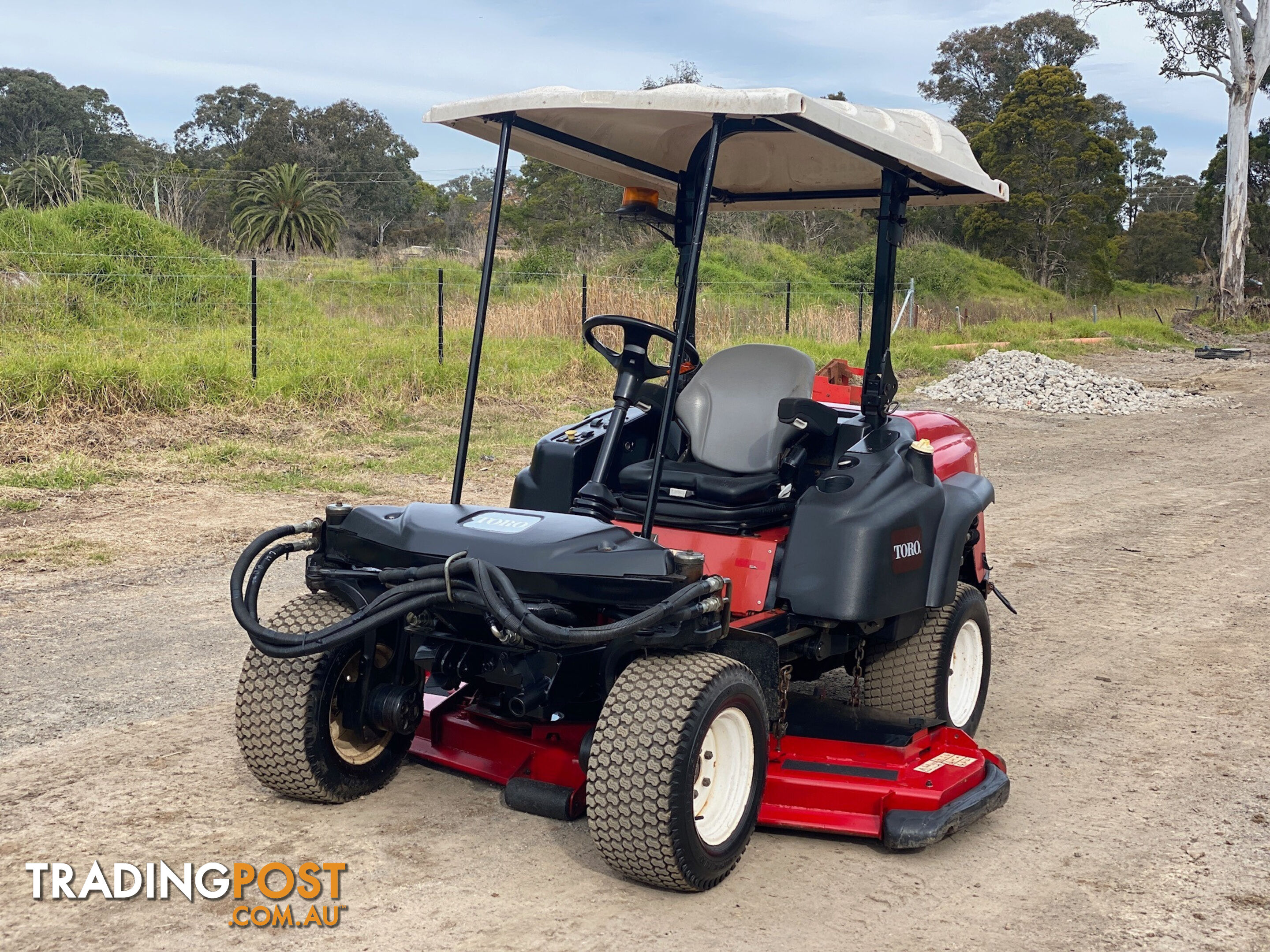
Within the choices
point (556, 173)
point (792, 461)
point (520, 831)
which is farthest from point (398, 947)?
point (556, 173)

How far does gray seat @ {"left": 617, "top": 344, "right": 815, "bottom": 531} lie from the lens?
4.25 meters

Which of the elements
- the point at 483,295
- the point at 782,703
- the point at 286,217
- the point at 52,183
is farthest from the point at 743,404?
the point at 286,217

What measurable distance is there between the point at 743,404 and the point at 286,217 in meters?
30.9

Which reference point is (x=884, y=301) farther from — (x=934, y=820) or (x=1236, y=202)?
(x=1236, y=202)

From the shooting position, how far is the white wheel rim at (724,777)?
3.35m

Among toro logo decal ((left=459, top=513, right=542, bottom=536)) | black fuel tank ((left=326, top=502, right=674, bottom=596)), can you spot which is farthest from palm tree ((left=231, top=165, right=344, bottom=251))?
toro logo decal ((left=459, top=513, right=542, bottom=536))

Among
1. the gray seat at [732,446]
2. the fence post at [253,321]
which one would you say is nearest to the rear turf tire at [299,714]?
the gray seat at [732,446]

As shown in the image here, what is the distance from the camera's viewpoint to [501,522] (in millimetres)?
3445

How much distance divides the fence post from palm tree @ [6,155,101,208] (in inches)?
219

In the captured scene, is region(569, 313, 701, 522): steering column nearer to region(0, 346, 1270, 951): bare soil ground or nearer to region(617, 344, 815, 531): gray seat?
region(617, 344, 815, 531): gray seat

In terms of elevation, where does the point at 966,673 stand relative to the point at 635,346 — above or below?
below

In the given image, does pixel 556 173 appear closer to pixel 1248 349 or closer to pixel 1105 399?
pixel 1248 349

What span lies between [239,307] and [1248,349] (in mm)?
22613

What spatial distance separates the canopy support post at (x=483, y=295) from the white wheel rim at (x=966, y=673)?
6.46ft
